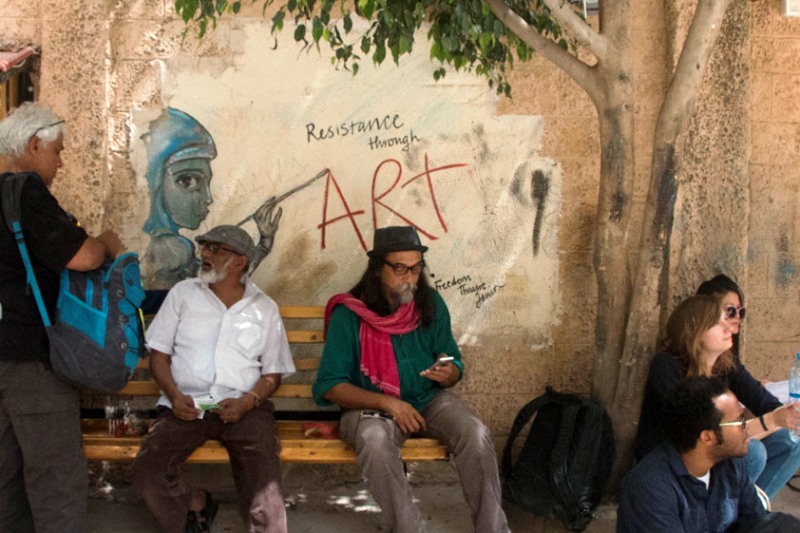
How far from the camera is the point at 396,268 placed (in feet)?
13.8

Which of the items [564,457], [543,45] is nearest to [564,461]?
[564,457]

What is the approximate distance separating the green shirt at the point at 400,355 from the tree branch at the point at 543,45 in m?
1.21

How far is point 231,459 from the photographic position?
3988 millimetres

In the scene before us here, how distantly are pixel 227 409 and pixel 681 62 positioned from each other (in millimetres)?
2469

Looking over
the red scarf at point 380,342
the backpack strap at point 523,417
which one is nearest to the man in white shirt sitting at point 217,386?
the red scarf at point 380,342

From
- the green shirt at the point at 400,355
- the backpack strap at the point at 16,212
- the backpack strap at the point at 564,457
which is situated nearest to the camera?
the backpack strap at the point at 16,212

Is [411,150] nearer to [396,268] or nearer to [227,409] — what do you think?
[396,268]

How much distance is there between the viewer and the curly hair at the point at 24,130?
371 centimetres

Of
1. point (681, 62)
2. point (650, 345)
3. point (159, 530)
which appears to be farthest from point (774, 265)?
point (159, 530)

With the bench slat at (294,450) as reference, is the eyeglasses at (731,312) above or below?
above

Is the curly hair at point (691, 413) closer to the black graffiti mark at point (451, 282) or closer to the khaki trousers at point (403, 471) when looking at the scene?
the khaki trousers at point (403, 471)

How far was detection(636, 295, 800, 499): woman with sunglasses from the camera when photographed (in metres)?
4.12

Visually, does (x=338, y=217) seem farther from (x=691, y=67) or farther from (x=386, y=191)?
(x=691, y=67)

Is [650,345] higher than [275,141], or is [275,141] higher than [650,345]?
[275,141]
